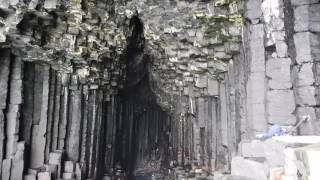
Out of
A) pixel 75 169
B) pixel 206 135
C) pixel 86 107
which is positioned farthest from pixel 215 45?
pixel 75 169

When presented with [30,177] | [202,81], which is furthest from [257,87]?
[30,177]

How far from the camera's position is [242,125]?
33.9 feet

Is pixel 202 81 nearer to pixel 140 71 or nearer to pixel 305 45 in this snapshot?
pixel 140 71

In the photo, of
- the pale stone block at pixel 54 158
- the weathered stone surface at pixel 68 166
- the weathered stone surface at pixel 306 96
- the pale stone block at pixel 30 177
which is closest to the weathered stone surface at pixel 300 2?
the weathered stone surface at pixel 306 96

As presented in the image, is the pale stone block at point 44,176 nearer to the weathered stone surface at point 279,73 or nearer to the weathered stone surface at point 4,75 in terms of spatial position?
the weathered stone surface at point 4,75

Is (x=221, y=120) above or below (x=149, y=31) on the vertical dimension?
below

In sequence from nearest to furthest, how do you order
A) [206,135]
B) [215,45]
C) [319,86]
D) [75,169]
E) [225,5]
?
1. [319,86]
2. [225,5]
3. [215,45]
4. [75,169]
5. [206,135]

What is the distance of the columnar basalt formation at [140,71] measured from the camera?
8094mm

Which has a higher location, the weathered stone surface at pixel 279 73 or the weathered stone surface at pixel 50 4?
the weathered stone surface at pixel 50 4

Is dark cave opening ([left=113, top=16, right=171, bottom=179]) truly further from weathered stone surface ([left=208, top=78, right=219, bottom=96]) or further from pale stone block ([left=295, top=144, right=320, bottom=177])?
pale stone block ([left=295, top=144, right=320, bottom=177])

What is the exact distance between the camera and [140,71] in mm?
19297

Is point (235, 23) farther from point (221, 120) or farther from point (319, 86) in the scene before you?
point (221, 120)

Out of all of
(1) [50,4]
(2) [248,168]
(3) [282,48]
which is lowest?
(2) [248,168]

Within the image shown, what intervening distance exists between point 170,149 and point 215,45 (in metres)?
12.9
